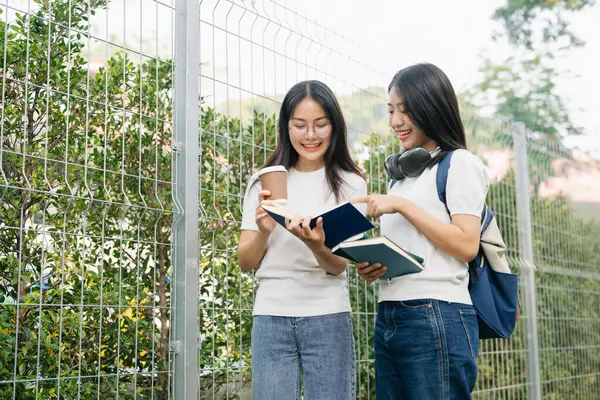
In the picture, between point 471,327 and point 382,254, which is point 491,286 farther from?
point 382,254

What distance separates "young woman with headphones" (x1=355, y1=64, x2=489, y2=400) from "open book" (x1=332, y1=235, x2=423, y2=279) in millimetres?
60

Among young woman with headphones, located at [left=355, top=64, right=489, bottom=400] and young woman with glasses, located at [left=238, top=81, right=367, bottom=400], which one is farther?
young woman with glasses, located at [left=238, top=81, right=367, bottom=400]

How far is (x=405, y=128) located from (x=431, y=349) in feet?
2.54

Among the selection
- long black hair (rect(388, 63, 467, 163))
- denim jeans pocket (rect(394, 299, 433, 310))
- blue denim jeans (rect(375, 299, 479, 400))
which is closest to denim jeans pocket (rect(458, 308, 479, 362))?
blue denim jeans (rect(375, 299, 479, 400))

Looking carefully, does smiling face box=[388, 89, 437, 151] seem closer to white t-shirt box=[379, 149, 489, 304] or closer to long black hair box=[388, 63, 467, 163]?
long black hair box=[388, 63, 467, 163]

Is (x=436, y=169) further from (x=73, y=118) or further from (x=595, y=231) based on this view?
(x=595, y=231)

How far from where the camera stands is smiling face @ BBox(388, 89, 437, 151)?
2582 millimetres

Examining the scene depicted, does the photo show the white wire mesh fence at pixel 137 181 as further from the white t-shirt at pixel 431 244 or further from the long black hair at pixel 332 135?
the white t-shirt at pixel 431 244

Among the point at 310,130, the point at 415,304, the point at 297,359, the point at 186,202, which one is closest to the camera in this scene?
the point at 415,304

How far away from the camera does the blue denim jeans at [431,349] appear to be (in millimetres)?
2336

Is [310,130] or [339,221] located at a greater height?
[310,130]

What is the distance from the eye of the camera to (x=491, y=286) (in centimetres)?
256

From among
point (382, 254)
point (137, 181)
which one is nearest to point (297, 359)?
point (382, 254)

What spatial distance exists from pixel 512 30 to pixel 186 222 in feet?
58.3
